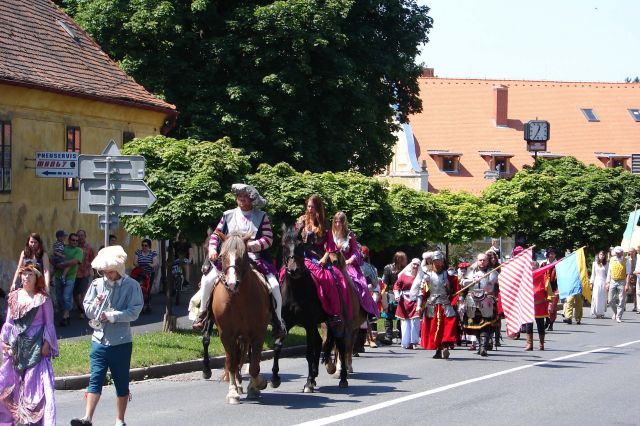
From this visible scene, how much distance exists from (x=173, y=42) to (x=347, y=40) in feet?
17.9

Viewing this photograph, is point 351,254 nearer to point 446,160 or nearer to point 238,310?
point 238,310

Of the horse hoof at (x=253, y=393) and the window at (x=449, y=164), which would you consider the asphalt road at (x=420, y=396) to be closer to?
the horse hoof at (x=253, y=393)

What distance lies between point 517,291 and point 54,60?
14198 millimetres

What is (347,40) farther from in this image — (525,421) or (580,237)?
(525,421)

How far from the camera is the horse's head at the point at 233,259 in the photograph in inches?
528

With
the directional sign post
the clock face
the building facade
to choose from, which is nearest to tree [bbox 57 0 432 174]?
the directional sign post

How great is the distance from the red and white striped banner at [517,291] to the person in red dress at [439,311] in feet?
3.67

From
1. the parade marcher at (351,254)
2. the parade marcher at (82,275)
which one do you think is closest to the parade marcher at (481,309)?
the parade marcher at (351,254)

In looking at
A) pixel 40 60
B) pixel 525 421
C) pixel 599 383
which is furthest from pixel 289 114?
pixel 525 421

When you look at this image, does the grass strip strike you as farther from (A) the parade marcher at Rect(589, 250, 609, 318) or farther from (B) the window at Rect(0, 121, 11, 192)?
(A) the parade marcher at Rect(589, 250, 609, 318)

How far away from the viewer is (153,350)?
18.6 m

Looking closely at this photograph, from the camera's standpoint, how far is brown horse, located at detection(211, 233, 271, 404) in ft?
44.4

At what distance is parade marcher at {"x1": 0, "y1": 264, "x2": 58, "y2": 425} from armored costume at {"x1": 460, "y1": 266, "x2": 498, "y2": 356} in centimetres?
1100

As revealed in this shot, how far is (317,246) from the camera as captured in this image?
15398 millimetres
